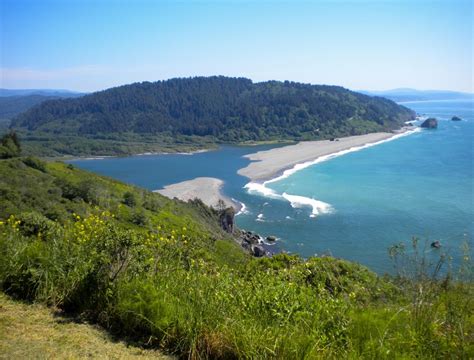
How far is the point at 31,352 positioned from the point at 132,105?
188231 mm

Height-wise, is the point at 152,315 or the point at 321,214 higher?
the point at 152,315

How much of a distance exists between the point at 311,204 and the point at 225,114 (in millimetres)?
114990

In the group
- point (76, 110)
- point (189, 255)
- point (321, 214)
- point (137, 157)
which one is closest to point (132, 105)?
point (76, 110)

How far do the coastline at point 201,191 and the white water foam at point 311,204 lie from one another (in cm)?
700

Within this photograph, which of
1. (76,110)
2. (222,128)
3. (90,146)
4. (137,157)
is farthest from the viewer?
(76,110)

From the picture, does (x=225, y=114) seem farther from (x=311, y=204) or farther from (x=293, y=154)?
(x=311, y=204)

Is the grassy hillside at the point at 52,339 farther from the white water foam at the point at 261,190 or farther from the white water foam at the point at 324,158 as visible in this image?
the white water foam at the point at 324,158

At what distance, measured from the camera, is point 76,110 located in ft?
591

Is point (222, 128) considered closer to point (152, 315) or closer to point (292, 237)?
point (292, 237)

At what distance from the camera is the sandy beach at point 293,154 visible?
245 feet

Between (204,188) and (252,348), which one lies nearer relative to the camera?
(252,348)

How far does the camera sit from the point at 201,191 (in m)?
63.7

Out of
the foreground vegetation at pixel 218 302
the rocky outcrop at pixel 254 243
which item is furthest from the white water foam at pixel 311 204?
the foreground vegetation at pixel 218 302

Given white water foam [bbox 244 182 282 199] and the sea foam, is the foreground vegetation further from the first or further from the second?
white water foam [bbox 244 182 282 199]
